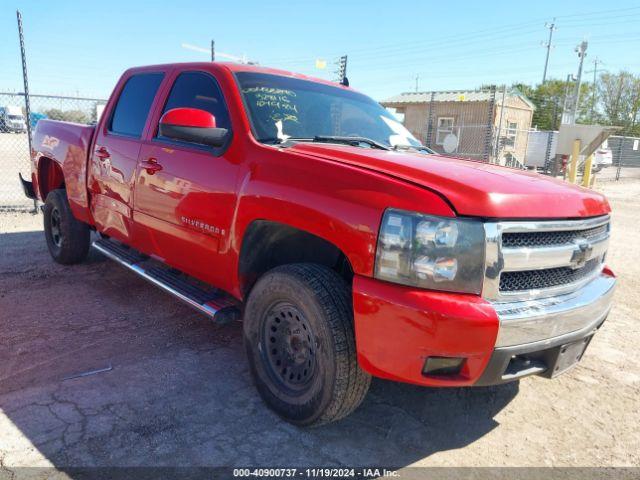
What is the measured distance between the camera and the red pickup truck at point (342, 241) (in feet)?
7.00

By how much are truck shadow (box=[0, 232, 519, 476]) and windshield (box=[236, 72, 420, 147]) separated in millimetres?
1603

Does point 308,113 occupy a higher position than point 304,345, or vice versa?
point 308,113

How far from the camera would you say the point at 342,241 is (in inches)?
91.3

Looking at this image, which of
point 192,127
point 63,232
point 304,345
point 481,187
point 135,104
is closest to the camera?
point 481,187

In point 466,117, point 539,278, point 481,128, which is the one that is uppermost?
point 466,117

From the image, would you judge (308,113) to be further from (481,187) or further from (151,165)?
(481,187)

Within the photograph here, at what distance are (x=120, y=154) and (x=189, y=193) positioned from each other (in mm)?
1167

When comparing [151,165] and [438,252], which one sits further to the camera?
[151,165]

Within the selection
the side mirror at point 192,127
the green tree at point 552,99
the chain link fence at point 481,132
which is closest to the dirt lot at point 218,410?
the side mirror at point 192,127

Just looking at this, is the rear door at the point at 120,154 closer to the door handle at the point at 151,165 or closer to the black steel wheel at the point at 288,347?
the door handle at the point at 151,165

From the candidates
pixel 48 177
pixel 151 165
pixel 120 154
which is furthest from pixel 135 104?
pixel 48 177

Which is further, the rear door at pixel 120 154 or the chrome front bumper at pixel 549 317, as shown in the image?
the rear door at pixel 120 154

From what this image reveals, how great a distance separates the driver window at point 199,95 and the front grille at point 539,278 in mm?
1925

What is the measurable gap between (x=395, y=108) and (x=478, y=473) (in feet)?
90.5
